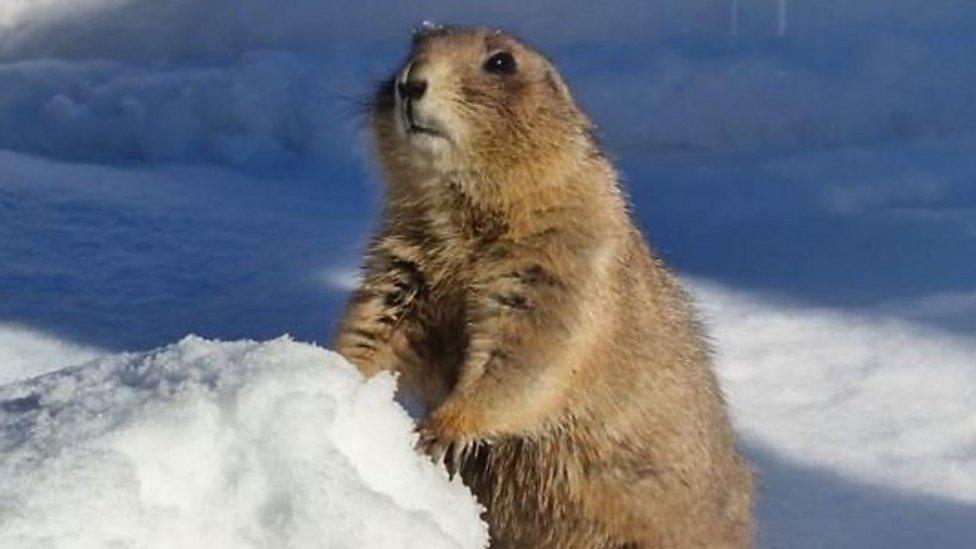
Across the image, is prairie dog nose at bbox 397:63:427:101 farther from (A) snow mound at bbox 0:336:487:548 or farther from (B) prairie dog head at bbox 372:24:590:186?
(A) snow mound at bbox 0:336:487:548

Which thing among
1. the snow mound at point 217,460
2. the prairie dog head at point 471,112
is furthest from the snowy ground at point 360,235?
the prairie dog head at point 471,112

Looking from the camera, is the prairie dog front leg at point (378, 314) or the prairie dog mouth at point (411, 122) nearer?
the prairie dog mouth at point (411, 122)

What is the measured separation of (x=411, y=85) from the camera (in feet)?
10.2

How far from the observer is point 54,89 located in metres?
8.36

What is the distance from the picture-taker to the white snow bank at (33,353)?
504cm

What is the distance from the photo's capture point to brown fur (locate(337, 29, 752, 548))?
3.11m

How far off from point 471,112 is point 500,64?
156mm

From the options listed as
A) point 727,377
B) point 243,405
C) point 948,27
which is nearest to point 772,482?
point 727,377

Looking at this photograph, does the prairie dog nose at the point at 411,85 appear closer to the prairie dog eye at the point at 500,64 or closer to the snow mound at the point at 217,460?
the prairie dog eye at the point at 500,64

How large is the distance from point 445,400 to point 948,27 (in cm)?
602

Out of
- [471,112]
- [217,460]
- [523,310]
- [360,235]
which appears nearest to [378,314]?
[523,310]

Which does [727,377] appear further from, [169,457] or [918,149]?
[169,457]

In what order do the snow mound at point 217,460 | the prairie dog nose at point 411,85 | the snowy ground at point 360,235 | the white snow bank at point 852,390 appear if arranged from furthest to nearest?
the white snow bank at point 852,390, the prairie dog nose at point 411,85, the snowy ground at point 360,235, the snow mound at point 217,460

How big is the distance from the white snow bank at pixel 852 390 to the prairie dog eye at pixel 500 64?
149cm
